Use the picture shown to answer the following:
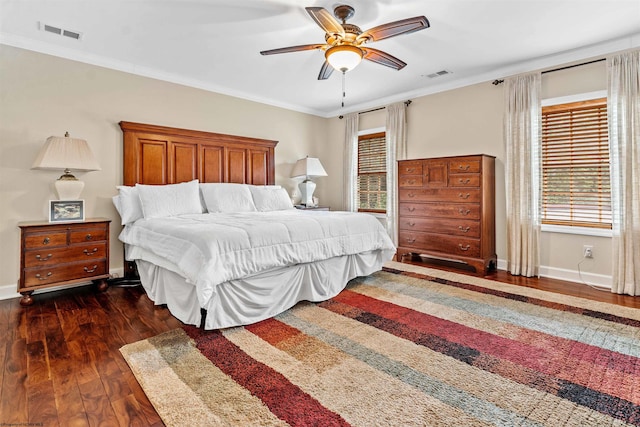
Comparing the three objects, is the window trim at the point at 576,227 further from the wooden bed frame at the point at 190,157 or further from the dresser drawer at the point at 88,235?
the dresser drawer at the point at 88,235

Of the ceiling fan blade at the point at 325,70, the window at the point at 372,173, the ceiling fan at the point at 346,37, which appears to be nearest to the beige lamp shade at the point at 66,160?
the ceiling fan at the point at 346,37

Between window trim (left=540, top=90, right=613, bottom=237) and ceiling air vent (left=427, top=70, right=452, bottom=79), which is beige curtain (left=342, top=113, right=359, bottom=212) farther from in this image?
window trim (left=540, top=90, right=613, bottom=237)

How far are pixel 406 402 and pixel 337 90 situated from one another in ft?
14.4

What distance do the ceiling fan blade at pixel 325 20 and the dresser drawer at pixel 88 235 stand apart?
2948 mm

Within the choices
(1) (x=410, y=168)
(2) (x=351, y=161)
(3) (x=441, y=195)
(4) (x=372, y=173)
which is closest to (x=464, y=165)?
(3) (x=441, y=195)

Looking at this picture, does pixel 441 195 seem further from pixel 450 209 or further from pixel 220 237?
pixel 220 237

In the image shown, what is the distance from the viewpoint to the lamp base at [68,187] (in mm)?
3359

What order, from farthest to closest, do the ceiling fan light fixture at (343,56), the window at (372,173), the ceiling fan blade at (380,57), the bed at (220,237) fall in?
the window at (372,173), the ceiling fan blade at (380,57), the ceiling fan light fixture at (343,56), the bed at (220,237)

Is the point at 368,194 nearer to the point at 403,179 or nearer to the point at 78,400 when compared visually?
the point at 403,179

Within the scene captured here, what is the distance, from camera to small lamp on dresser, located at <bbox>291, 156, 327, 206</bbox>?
5492 millimetres

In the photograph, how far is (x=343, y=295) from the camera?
Result: 10.6 ft

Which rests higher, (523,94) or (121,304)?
(523,94)

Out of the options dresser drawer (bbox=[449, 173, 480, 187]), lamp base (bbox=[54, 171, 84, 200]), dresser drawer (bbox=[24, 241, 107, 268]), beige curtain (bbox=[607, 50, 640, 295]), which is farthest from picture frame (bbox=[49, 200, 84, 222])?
beige curtain (bbox=[607, 50, 640, 295])

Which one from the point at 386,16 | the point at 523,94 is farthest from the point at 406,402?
the point at 523,94
